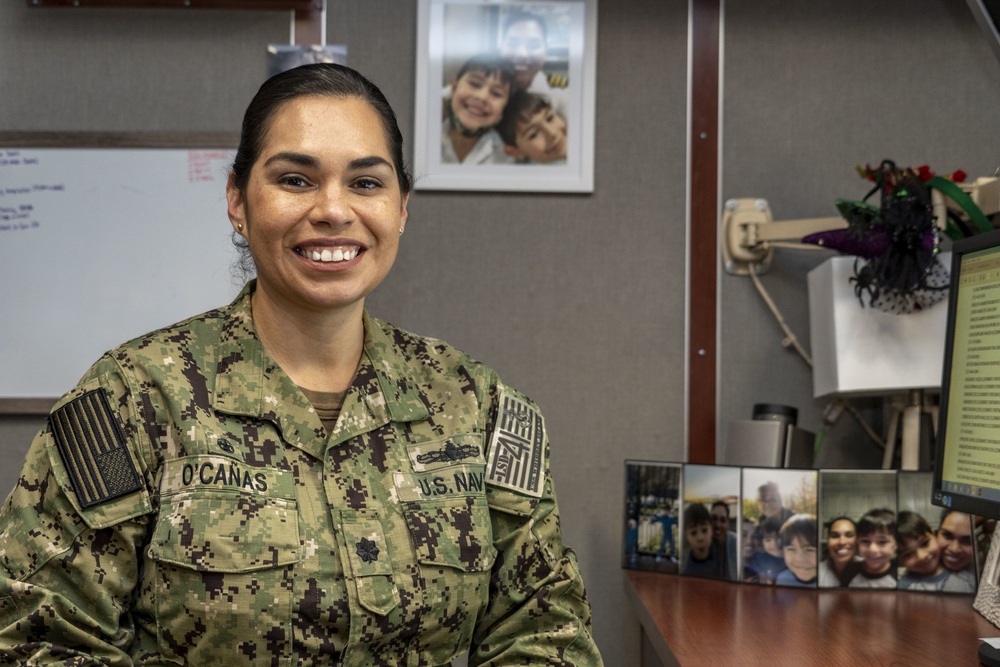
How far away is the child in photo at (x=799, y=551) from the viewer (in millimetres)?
1543

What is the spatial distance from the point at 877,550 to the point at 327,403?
3.00 ft

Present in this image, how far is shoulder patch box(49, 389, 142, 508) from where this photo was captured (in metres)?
1.05

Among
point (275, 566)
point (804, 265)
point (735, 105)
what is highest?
point (735, 105)

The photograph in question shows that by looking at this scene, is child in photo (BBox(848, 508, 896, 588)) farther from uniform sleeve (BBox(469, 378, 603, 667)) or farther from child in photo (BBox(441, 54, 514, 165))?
child in photo (BBox(441, 54, 514, 165))

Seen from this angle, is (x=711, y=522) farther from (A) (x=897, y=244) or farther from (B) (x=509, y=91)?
(B) (x=509, y=91)

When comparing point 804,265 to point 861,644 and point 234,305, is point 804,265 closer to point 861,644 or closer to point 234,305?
point 861,644

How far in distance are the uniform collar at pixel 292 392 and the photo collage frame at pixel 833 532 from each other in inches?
24.0

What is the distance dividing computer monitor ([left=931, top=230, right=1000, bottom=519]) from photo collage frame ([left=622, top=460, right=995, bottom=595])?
0.21 metres

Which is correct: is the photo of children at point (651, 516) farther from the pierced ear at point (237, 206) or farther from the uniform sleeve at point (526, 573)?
the pierced ear at point (237, 206)

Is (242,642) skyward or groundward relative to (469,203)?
groundward

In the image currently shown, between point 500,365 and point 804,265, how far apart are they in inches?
25.4

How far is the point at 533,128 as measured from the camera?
1.93m

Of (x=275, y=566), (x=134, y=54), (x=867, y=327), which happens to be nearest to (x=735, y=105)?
(x=867, y=327)

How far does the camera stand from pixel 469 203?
1947 mm
